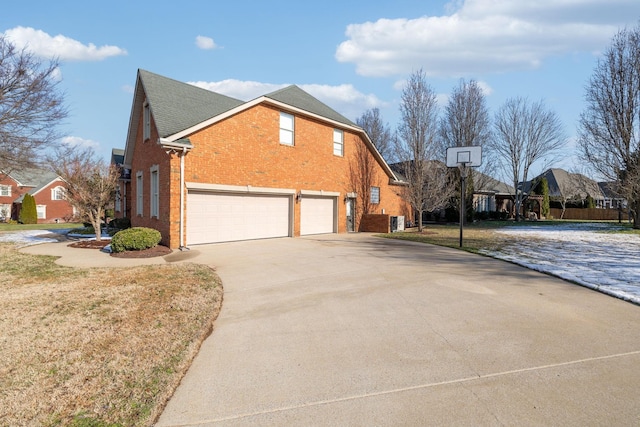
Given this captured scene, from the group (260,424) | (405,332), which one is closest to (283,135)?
(405,332)

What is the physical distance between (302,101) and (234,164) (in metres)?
6.31

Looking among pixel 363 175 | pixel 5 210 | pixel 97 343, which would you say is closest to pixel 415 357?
pixel 97 343

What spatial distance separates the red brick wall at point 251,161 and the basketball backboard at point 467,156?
577cm

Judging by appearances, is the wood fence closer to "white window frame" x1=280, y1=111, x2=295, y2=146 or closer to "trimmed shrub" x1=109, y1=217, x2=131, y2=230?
"white window frame" x1=280, y1=111, x2=295, y2=146

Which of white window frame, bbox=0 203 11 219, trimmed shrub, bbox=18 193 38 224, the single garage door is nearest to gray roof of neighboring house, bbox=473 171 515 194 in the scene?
the single garage door

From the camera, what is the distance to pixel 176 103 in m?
15.1

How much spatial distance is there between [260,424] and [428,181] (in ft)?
61.2

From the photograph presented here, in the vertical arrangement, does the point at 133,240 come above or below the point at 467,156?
below

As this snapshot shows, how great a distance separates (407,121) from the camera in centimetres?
2027

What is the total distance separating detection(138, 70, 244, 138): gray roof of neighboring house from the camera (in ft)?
43.8

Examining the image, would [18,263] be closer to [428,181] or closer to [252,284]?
[252,284]

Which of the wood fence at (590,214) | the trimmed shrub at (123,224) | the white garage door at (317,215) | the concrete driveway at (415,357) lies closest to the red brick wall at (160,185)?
the trimmed shrub at (123,224)

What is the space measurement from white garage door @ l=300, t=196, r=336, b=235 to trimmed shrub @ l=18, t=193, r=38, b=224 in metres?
35.5

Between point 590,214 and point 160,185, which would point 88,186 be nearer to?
point 160,185
